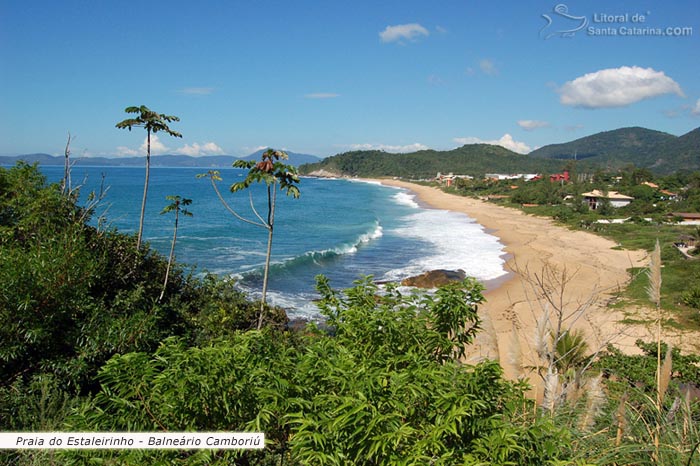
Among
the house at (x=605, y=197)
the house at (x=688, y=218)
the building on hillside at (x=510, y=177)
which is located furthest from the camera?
the building on hillside at (x=510, y=177)

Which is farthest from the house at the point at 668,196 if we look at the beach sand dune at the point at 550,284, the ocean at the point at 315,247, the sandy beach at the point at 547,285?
the ocean at the point at 315,247

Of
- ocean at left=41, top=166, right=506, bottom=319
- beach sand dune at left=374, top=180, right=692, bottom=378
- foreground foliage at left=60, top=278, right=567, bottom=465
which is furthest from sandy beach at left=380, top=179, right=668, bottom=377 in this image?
ocean at left=41, top=166, right=506, bottom=319

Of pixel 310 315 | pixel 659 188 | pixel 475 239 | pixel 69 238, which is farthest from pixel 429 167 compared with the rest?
pixel 69 238

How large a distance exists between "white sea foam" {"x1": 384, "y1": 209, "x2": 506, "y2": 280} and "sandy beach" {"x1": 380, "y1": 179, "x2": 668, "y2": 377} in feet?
3.71

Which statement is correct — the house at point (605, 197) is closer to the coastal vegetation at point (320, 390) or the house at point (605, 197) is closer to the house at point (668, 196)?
the house at point (668, 196)

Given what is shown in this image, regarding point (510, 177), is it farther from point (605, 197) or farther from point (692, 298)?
point (692, 298)

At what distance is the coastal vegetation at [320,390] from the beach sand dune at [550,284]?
0.78 metres

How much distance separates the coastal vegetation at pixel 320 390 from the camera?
3098mm

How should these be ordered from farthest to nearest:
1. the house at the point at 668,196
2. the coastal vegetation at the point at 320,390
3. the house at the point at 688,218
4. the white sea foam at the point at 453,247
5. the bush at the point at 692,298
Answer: the house at the point at 668,196, the house at the point at 688,218, the white sea foam at the point at 453,247, the bush at the point at 692,298, the coastal vegetation at the point at 320,390

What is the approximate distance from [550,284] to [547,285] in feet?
17.4

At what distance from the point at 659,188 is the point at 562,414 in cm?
8736

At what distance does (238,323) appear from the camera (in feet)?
40.0

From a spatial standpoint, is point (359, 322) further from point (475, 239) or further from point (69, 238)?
point (475, 239)

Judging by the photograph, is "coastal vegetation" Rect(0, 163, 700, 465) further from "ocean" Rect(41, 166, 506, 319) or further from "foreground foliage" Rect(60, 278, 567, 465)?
"ocean" Rect(41, 166, 506, 319)
